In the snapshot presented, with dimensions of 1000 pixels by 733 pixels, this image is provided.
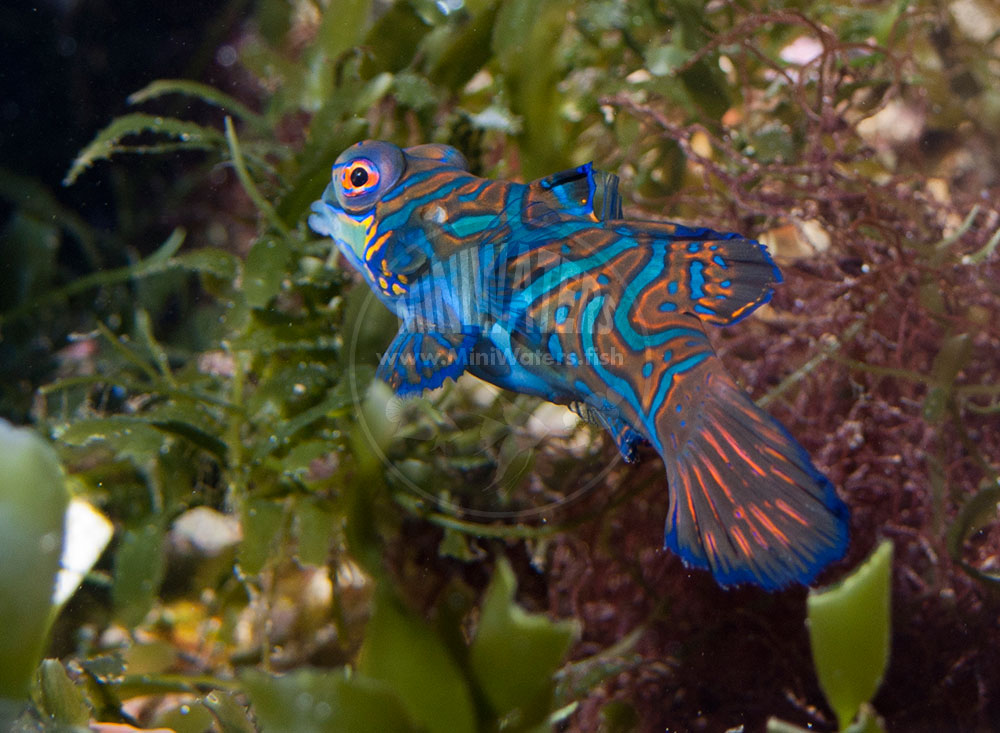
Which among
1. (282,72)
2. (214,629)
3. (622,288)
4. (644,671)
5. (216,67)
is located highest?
(216,67)

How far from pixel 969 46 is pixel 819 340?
297 centimetres

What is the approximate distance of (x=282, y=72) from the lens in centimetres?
369

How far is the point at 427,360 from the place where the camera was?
68.9 inches

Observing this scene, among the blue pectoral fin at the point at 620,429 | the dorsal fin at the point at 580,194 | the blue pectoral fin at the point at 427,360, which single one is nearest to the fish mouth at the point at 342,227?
the blue pectoral fin at the point at 427,360

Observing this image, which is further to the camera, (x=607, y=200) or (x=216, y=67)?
(x=216, y=67)

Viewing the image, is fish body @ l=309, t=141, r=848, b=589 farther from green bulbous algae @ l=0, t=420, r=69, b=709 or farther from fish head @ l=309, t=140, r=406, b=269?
green bulbous algae @ l=0, t=420, r=69, b=709

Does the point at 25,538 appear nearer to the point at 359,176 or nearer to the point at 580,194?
the point at 359,176

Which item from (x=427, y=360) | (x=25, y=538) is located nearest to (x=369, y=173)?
(x=427, y=360)

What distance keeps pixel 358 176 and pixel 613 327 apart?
86cm

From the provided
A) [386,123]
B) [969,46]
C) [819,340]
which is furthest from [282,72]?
[969,46]

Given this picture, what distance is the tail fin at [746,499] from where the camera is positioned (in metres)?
1.54

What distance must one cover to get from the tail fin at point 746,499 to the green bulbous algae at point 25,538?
4.91ft

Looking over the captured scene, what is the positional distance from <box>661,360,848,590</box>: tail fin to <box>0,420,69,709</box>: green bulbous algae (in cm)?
150

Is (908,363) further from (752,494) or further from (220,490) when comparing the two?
(220,490)
